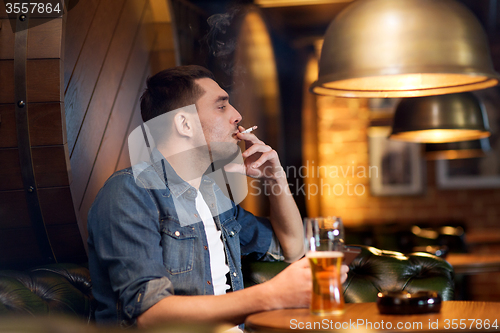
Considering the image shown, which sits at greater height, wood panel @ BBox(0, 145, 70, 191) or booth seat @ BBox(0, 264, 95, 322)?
wood panel @ BBox(0, 145, 70, 191)

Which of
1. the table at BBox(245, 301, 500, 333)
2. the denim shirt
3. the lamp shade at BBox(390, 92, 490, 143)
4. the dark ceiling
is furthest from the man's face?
the dark ceiling

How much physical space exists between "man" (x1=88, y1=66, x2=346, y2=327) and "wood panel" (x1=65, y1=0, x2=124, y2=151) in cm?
20

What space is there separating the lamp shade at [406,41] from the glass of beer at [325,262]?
33 centimetres

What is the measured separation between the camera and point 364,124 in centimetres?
479

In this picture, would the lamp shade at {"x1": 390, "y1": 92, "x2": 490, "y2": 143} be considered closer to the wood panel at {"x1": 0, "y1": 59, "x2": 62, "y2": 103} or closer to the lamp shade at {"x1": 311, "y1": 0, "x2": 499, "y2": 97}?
the lamp shade at {"x1": 311, "y1": 0, "x2": 499, "y2": 97}

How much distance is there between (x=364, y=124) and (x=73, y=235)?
12.4ft

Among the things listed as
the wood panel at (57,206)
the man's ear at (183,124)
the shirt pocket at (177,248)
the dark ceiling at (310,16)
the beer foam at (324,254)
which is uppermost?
the dark ceiling at (310,16)

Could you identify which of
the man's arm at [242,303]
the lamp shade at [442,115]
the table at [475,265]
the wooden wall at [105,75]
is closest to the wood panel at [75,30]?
the wooden wall at [105,75]

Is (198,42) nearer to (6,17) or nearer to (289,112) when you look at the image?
(6,17)

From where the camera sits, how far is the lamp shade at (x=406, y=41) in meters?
0.91

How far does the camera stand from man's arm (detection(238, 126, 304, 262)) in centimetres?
154

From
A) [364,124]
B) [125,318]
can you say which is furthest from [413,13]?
[364,124]

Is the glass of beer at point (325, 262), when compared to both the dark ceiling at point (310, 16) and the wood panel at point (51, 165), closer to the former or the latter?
the wood panel at point (51, 165)

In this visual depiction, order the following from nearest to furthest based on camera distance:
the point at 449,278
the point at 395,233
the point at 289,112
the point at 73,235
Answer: the point at 73,235 < the point at 449,278 < the point at 289,112 < the point at 395,233
